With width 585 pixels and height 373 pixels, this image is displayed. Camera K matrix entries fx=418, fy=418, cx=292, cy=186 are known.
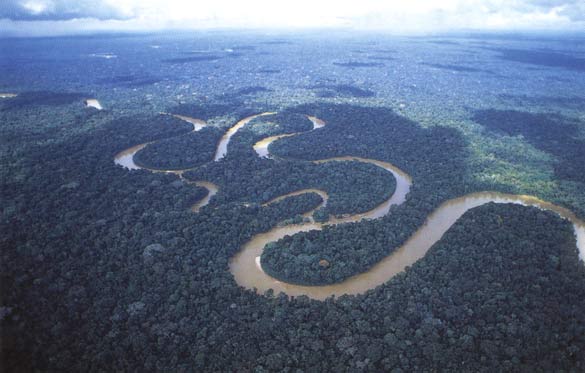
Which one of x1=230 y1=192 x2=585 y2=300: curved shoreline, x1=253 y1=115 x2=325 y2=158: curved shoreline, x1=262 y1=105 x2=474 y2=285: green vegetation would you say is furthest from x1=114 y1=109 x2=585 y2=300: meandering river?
x1=253 y1=115 x2=325 y2=158: curved shoreline

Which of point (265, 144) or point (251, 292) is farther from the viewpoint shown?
point (265, 144)

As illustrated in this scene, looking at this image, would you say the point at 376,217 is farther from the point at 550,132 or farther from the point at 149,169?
the point at 550,132

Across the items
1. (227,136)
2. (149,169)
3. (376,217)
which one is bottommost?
(376,217)

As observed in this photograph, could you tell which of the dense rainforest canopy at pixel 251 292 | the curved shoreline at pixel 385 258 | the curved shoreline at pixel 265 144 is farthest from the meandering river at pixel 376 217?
the curved shoreline at pixel 265 144

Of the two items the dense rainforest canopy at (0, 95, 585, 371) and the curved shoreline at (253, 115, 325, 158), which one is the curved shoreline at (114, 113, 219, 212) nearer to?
the dense rainforest canopy at (0, 95, 585, 371)

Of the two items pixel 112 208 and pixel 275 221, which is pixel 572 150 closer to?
pixel 275 221

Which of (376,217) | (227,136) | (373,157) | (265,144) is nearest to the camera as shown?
(376,217)

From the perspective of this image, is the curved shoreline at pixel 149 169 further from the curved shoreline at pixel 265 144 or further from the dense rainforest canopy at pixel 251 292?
the curved shoreline at pixel 265 144

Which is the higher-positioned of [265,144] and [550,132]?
[550,132]

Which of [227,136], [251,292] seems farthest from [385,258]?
[227,136]
